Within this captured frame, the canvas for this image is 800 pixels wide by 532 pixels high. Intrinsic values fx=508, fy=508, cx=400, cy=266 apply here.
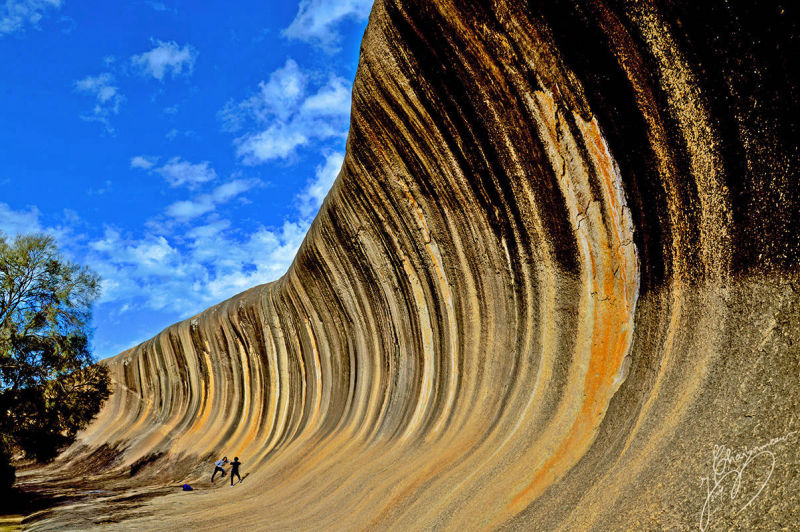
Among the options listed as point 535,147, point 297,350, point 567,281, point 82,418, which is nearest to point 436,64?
point 535,147

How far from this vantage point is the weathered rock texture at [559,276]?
10.6 ft

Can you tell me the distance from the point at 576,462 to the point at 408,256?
17.2 ft

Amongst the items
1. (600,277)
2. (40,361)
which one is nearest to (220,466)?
(40,361)

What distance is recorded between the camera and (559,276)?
5.84m

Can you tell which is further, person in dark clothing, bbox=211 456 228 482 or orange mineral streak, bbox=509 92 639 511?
person in dark clothing, bbox=211 456 228 482

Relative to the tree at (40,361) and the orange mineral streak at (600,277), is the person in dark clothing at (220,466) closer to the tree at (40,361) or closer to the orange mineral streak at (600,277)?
the tree at (40,361)

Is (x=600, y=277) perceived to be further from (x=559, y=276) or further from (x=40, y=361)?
(x=40, y=361)

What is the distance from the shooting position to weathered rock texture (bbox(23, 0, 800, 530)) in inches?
127

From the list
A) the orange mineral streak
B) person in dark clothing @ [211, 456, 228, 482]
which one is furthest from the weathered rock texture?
person in dark clothing @ [211, 456, 228, 482]

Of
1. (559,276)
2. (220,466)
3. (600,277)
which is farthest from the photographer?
(220,466)

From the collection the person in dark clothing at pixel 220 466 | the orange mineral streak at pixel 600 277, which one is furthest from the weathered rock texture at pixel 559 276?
the person in dark clothing at pixel 220 466

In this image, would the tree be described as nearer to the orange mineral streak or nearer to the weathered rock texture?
the weathered rock texture

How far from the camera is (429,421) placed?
778cm

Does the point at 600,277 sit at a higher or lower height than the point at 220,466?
higher
